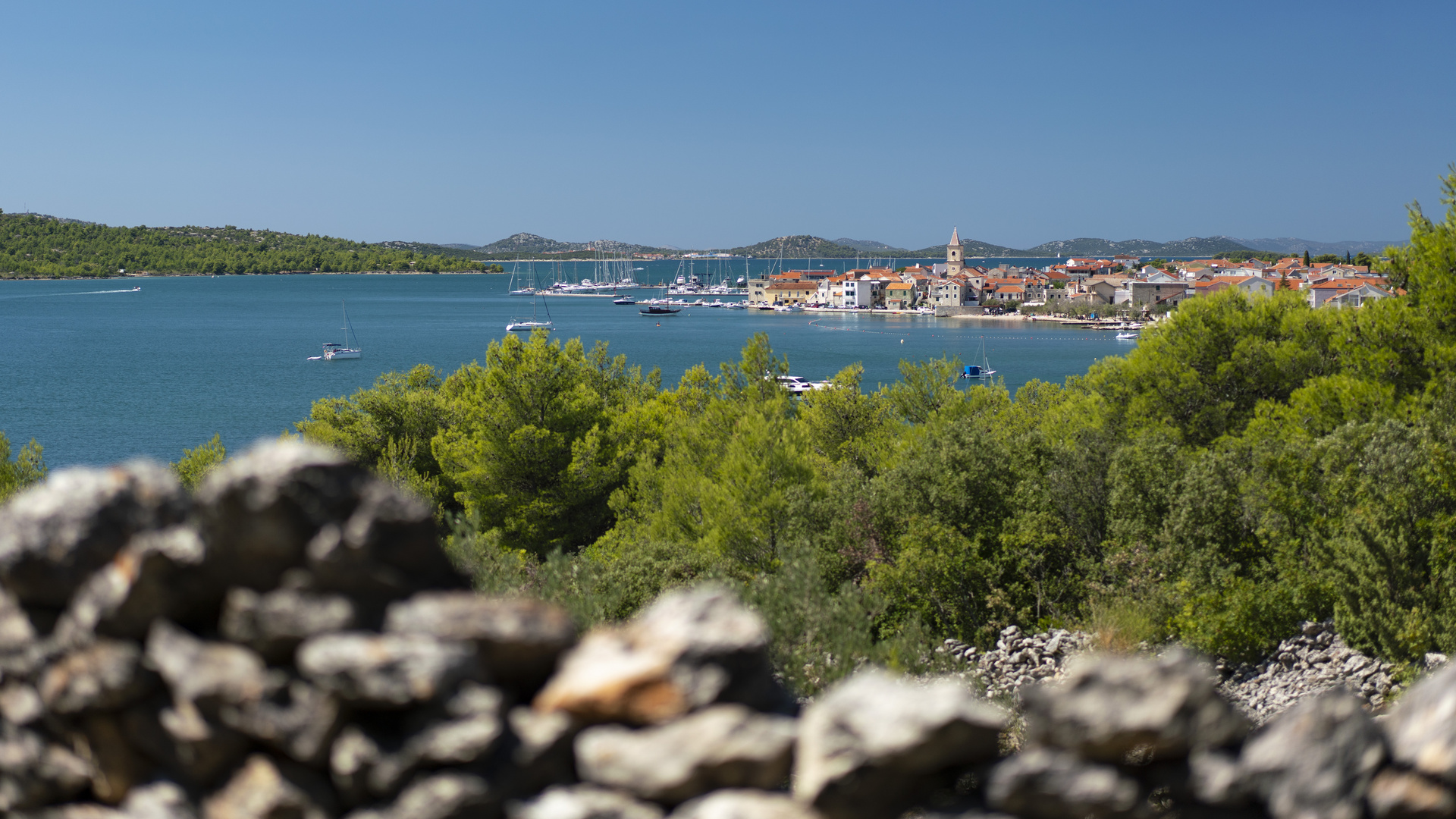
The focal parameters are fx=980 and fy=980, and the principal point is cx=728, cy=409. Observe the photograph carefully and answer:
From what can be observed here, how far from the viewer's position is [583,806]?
3871 mm

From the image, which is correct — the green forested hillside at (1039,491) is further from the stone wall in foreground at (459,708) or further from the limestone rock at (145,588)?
the limestone rock at (145,588)

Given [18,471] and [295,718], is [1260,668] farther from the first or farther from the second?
[18,471]

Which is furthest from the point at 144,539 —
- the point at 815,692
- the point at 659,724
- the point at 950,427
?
the point at 950,427

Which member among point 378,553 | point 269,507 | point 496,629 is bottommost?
point 496,629

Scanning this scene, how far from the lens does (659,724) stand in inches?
154

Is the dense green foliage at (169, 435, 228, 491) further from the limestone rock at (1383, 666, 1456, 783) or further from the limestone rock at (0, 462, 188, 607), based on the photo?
the limestone rock at (1383, 666, 1456, 783)

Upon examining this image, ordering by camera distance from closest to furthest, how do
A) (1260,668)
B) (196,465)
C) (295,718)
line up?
(295,718) → (1260,668) → (196,465)

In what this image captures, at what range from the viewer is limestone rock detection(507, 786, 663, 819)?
3.85 metres

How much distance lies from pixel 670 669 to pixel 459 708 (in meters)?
0.85

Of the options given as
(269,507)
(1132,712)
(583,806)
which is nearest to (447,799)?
(583,806)

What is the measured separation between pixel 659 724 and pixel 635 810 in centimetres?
34

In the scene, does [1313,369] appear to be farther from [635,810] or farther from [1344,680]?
[635,810]

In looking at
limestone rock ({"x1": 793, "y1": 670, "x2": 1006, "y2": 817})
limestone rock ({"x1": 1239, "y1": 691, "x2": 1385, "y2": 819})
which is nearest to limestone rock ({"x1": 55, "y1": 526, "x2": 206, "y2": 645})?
limestone rock ({"x1": 793, "y1": 670, "x2": 1006, "y2": 817})

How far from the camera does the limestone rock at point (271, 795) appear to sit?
13.3 ft
